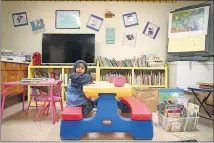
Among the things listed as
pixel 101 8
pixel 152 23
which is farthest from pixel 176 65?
pixel 101 8

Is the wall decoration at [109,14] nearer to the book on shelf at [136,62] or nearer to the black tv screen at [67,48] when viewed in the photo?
the black tv screen at [67,48]

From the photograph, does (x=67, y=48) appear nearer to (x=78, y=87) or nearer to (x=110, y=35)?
(x=110, y=35)

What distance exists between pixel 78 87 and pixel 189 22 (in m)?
2.35

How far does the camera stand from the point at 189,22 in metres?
3.50

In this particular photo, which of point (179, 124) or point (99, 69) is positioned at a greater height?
point (99, 69)

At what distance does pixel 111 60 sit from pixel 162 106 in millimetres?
1827

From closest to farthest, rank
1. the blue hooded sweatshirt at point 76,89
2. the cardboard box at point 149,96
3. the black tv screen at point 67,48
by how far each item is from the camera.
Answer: the blue hooded sweatshirt at point 76,89 < the cardboard box at point 149,96 < the black tv screen at point 67,48

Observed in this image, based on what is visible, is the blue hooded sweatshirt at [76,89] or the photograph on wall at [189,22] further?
the photograph on wall at [189,22]

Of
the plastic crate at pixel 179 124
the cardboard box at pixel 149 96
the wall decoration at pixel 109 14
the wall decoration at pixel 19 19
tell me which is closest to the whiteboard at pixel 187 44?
the cardboard box at pixel 149 96

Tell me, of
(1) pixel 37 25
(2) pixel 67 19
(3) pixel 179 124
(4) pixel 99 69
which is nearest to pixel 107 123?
(3) pixel 179 124

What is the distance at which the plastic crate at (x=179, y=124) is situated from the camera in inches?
82.2

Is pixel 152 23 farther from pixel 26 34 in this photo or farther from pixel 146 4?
pixel 26 34

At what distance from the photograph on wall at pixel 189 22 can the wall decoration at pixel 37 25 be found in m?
2.44

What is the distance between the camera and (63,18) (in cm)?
409
